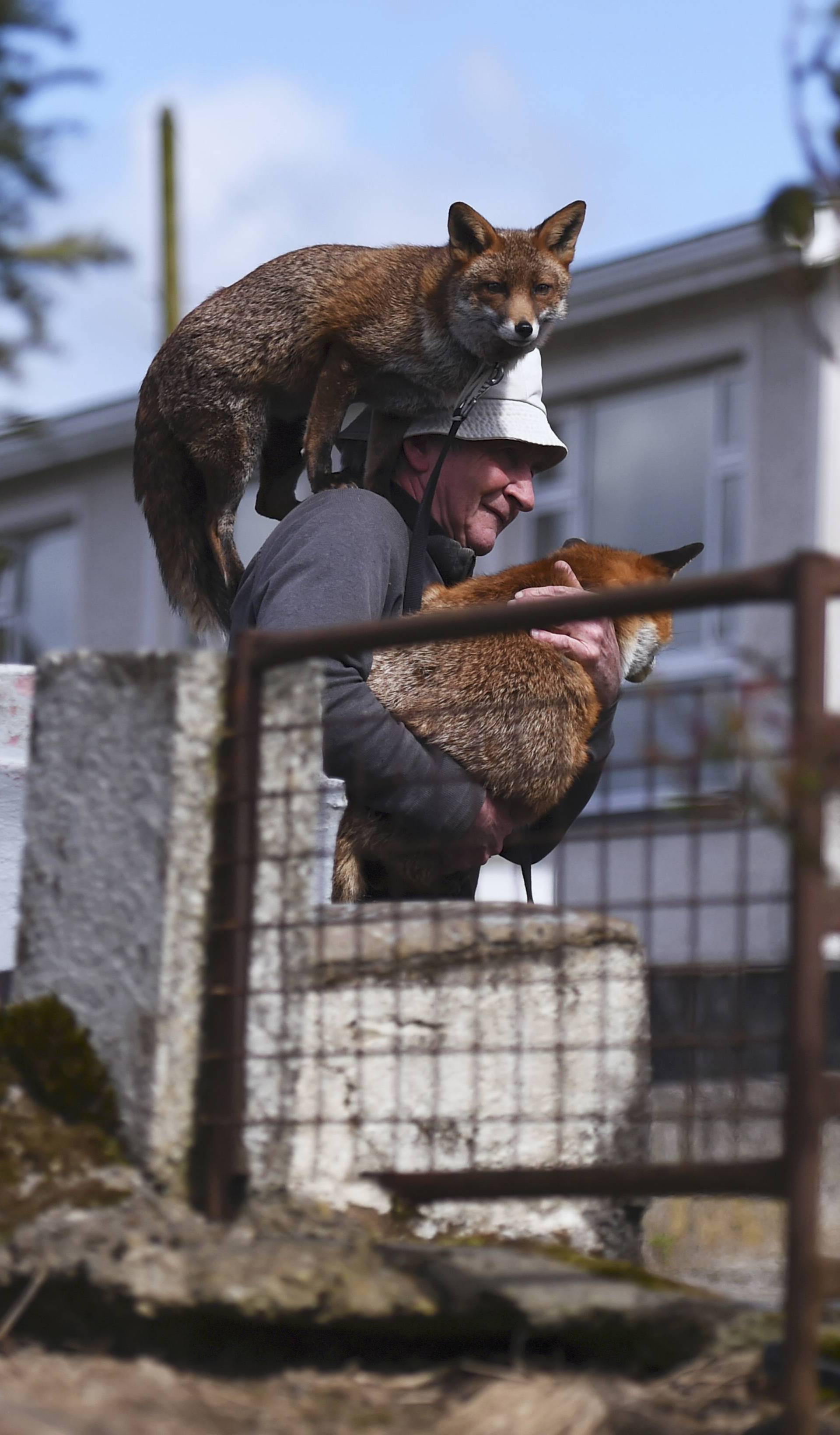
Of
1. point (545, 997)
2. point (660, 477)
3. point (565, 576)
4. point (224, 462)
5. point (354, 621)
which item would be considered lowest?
point (545, 997)

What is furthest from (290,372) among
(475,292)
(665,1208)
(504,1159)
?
(665,1208)

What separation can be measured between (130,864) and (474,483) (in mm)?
1880

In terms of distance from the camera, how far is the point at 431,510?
15.2ft

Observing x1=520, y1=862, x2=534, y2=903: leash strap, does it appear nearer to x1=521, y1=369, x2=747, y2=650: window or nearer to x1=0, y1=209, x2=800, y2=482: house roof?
x1=0, y1=209, x2=800, y2=482: house roof

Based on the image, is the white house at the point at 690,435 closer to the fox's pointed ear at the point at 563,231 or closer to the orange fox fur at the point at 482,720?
the fox's pointed ear at the point at 563,231

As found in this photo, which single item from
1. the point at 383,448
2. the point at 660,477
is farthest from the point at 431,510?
the point at 660,477

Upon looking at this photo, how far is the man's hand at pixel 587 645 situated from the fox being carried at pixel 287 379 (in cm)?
58

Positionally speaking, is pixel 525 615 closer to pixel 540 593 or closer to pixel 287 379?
pixel 540 593

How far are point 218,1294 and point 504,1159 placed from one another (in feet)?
3.08

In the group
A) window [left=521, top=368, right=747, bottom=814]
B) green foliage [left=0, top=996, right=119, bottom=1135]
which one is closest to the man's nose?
green foliage [left=0, top=996, right=119, bottom=1135]

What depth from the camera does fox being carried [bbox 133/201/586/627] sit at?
15.3 feet

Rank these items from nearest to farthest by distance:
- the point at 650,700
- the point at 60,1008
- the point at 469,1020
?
the point at 650,700 < the point at 60,1008 < the point at 469,1020

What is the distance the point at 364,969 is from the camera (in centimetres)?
330

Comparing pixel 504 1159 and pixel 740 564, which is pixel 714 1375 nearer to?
pixel 504 1159
